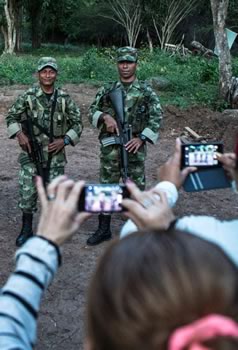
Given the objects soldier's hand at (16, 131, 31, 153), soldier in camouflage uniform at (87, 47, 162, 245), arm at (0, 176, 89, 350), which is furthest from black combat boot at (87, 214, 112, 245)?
arm at (0, 176, 89, 350)

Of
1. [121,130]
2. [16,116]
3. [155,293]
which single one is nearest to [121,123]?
[121,130]

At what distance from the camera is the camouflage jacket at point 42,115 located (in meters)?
4.63

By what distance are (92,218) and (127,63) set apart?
5.38 ft

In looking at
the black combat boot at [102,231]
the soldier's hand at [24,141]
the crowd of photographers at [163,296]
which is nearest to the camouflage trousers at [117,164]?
the black combat boot at [102,231]

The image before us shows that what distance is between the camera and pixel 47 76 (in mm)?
4598

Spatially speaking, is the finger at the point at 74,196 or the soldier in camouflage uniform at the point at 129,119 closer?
the finger at the point at 74,196

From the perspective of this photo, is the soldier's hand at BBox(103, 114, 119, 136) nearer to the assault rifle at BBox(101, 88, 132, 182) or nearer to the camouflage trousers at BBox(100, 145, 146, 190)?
the assault rifle at BBox(101, 88, 132, 182)

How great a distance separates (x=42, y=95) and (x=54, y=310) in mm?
1948

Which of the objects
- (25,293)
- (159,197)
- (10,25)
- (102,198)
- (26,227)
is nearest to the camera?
(25,293)

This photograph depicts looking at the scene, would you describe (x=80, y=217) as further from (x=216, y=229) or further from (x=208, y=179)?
(x=208, y=179)

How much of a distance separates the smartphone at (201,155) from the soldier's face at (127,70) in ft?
9.86

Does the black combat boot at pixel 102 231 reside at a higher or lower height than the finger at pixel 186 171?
lower

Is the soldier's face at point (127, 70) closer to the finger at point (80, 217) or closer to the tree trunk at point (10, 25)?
the finger at point (80, 217)

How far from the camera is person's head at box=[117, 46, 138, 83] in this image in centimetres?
480
